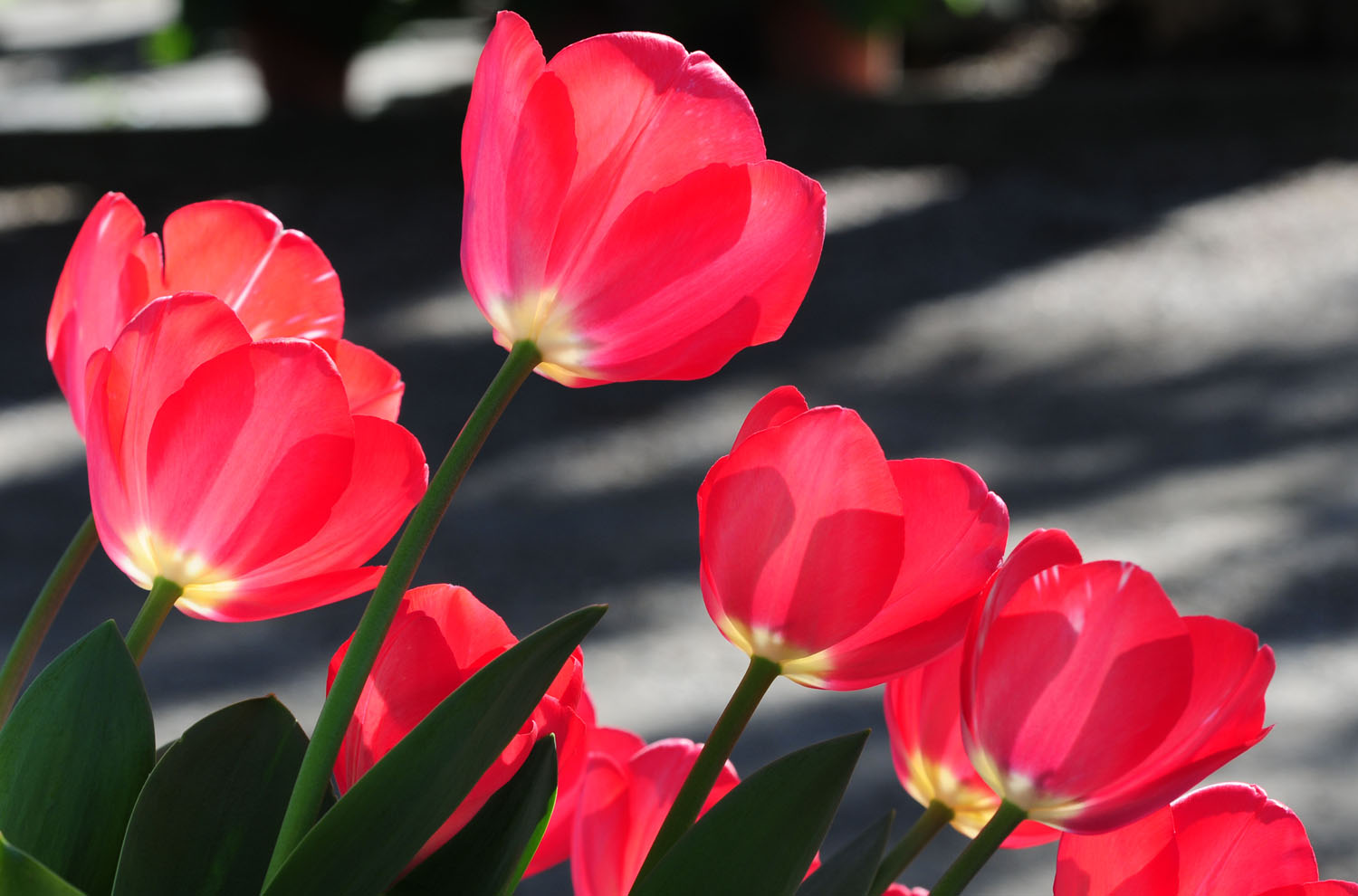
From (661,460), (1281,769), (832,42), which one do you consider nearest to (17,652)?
(1281,769)

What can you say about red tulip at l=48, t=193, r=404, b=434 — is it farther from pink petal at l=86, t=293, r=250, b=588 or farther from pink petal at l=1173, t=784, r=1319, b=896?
pink petal at l=1173, t=784, r=1319, b=896

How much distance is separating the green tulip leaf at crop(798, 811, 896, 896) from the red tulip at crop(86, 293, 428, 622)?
12cm

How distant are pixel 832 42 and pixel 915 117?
598 millimetres

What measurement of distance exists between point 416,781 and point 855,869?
0.33ft

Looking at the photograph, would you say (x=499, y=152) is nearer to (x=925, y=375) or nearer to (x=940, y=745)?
(x=940, y=745)

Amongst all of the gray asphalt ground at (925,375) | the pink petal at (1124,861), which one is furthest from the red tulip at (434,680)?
the gray asphalt ground at (925,375)

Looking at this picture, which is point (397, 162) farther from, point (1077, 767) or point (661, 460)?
point (1077, 767)

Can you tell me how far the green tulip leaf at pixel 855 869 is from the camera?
32 centimetres

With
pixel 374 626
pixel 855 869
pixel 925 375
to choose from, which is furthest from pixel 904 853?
pixel 925 375

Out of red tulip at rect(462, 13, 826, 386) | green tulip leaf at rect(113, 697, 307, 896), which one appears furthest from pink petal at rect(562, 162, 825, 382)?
green tulip leaf at rect(113, 697, 307, 896)

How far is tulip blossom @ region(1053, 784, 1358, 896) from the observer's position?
12.3 inches

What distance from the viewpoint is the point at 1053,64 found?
6.85 m

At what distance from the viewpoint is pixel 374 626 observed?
10.8 inches

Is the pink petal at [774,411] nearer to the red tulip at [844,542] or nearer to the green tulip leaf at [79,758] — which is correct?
the red tulip at [844,542]
